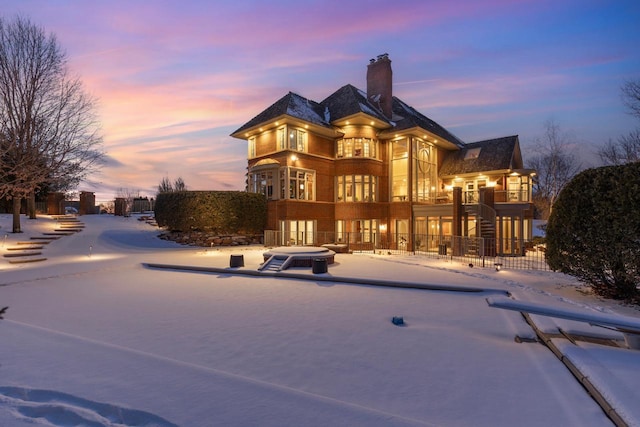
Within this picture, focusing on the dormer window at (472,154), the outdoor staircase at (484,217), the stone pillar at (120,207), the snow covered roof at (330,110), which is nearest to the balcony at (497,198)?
the outdoor staircase at (484,217)

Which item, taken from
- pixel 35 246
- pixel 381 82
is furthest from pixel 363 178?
pixel 35 246

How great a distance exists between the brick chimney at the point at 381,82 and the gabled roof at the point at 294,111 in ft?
17.3

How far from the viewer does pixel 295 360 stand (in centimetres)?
488

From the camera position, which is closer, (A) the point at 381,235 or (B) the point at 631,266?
(B) the point at 631,266

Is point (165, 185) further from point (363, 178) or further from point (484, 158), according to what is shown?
point (484, 158)

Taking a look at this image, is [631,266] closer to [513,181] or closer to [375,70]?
[513,181]

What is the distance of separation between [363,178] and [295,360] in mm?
20956

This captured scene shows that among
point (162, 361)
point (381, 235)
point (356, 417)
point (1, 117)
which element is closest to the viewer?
point (356, 417)

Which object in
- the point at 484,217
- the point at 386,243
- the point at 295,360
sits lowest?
the point at 295,360

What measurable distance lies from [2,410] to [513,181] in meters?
30.8

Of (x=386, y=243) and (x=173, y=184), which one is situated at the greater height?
(x=173, y=184)

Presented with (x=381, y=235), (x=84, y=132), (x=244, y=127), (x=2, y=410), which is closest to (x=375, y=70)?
(x=244, y=127)

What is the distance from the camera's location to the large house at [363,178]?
23.0 meters

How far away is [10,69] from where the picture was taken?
58.8ft
